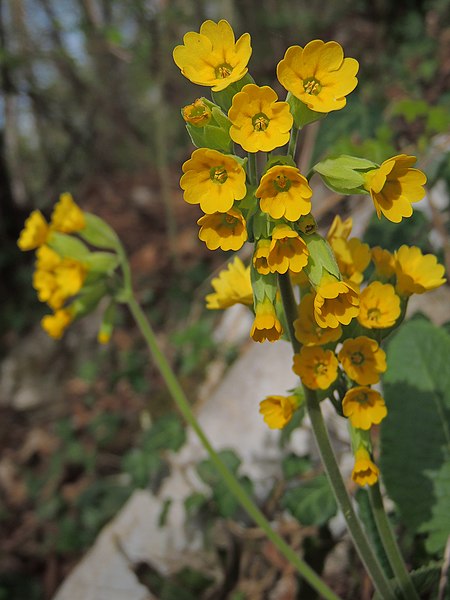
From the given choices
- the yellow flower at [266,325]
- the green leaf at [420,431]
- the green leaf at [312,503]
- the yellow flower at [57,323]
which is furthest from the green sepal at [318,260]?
the yellow flower at [57,323]

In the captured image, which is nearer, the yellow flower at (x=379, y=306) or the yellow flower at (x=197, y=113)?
the yellow flower at (x=197, y=113)

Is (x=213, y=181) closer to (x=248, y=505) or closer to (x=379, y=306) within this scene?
(x=379, y=306)

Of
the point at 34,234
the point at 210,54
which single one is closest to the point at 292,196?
the point at 210,54

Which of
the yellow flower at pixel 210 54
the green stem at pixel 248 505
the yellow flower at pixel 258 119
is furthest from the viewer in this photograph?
the green stem at pixel 248 505

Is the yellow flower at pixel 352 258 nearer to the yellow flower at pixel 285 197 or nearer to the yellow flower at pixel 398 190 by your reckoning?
the yellow flower at pixel 398 190

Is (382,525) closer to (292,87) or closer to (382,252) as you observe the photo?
(382,252)
